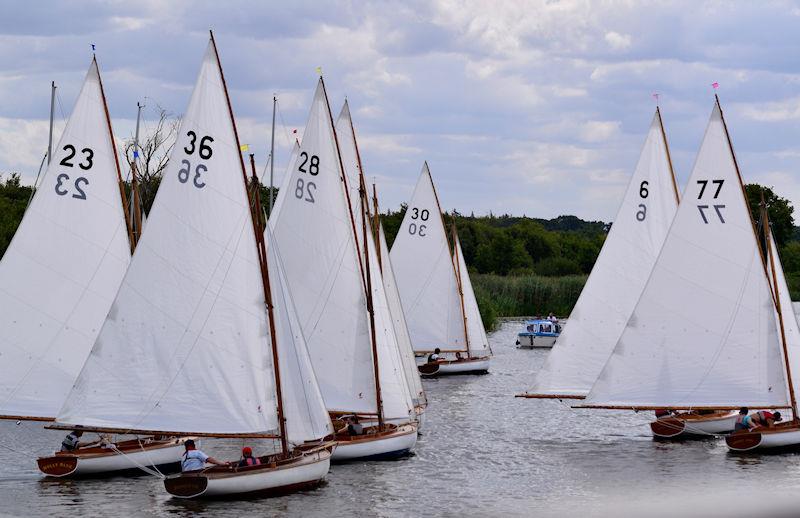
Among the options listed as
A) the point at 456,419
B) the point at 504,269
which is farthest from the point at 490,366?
the point at 504,269

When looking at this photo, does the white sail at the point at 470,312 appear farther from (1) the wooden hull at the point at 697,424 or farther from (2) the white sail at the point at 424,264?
(1) the wooden hull at the point at 697,424

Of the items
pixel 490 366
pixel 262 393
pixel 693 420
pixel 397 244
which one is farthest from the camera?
pixel 490 366

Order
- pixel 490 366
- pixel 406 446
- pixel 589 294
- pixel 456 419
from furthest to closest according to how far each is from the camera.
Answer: pixel 490 366, pixel 456 419, pixel 589 294, pixel 406 446

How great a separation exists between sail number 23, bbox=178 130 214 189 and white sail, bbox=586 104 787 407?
1567 cm

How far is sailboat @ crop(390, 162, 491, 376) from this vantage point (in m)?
72.4

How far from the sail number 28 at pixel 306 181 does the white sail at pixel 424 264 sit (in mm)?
31006

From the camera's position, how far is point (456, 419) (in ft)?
179

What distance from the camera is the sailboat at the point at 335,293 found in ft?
133

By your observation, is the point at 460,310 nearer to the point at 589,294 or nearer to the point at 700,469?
the point at 589,294

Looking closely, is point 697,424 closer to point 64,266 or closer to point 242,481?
point 242,481

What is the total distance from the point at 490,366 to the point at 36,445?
128ft

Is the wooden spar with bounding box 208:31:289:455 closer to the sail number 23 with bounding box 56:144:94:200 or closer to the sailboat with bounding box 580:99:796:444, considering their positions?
the sail number 23 with bounding box 56:144:94:200

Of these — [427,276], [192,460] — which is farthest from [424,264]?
[192,460]

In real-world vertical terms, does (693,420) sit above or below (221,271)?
below
